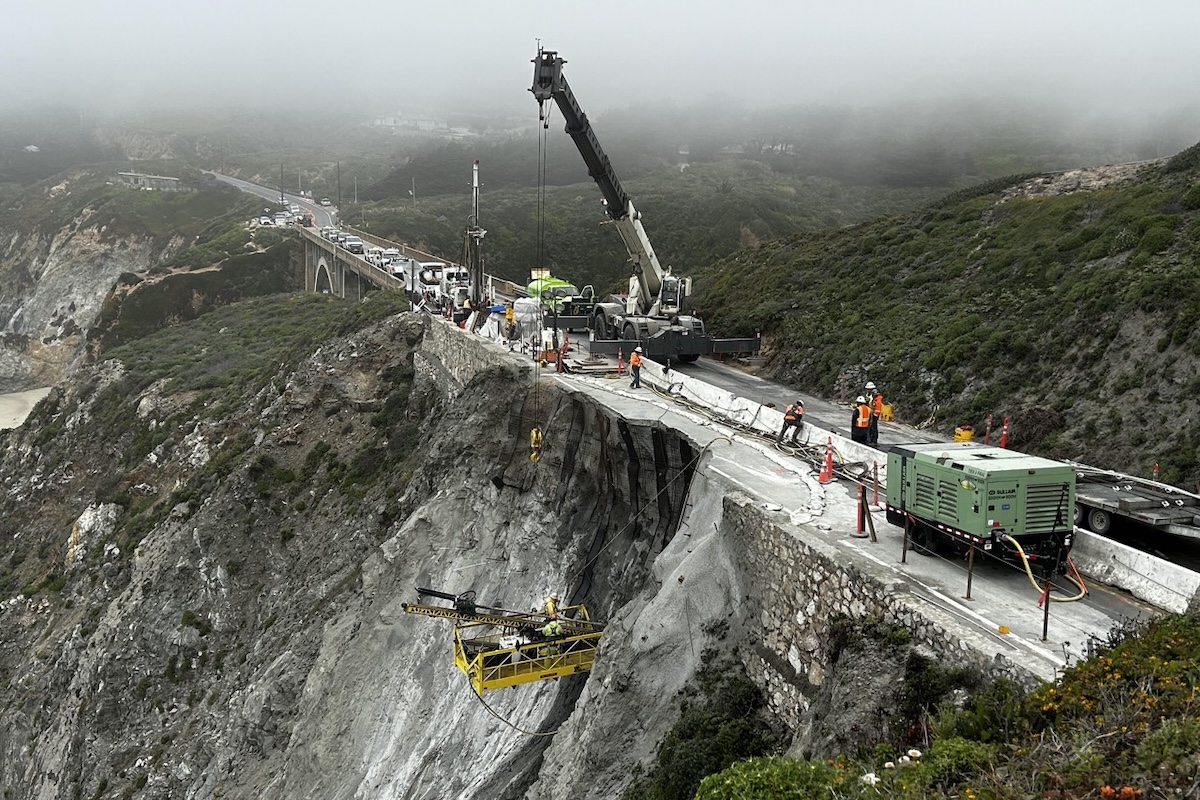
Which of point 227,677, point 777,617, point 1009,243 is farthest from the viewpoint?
point 1009,243

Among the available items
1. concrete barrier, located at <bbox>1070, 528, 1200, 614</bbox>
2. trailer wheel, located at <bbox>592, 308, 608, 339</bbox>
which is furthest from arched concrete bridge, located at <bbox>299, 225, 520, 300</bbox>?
concrete barrier, located at <bbox>1070, 528, 1200, 614</bbox>

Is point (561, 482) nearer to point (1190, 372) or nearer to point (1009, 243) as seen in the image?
point (1190, 372)

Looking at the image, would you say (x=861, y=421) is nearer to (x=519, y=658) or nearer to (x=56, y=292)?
(x=519, y=658)

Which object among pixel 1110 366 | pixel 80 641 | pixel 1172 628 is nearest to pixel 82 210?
pixel 80 641

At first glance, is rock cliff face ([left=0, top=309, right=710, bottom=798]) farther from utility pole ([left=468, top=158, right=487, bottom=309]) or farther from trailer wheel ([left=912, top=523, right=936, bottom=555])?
trailer wheel ([left=912, top=523, right=936, bottom=555])

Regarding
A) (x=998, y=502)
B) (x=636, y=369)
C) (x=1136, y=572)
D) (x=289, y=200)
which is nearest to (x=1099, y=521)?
(x=1136, y=572)

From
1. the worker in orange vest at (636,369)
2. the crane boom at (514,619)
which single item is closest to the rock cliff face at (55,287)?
the worker in orange vest at (636,369)

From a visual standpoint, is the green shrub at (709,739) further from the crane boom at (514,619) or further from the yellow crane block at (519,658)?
the crane boom at (514,619)
